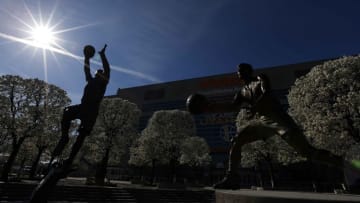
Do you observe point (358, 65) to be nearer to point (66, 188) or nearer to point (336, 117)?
point (336, 117)

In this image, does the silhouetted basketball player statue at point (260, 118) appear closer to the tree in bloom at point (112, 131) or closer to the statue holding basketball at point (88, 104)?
the statue holding basketball at point (88, 104)

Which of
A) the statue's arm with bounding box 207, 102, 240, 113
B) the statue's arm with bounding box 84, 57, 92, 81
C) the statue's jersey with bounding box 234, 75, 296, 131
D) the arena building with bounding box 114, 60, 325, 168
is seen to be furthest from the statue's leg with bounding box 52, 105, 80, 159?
the arena building with bounding box 114, 60, 325, 168

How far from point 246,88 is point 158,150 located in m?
29.0

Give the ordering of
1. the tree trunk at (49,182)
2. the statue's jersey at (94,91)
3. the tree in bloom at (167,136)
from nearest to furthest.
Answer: the tree trunk at (49,182) < the statue's jersey at (94,91) < the tree in bloom at (167,136)

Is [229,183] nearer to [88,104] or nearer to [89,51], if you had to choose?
[88,104]

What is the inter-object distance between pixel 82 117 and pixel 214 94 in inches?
2445

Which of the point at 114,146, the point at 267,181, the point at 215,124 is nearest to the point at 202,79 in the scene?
the point at 215,124

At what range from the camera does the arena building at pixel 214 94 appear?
58781 millimetres

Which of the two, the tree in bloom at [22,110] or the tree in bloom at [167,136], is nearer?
the tree in bloom at [22,110]

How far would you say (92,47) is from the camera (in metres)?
5.94

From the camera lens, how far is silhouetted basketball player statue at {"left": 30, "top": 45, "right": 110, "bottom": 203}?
473cm

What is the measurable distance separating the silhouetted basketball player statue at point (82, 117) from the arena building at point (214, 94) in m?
46.1

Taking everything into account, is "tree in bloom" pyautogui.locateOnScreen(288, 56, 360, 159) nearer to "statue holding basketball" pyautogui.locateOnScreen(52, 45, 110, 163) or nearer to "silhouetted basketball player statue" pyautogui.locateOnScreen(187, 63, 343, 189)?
"silhouetted basketball player statue" pyautogui.locateOnScreen(187, 63, 343, 189)

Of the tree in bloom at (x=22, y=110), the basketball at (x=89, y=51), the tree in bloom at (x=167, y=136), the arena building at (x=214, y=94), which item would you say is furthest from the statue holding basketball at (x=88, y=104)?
the arena building at (x=214, y=94)
